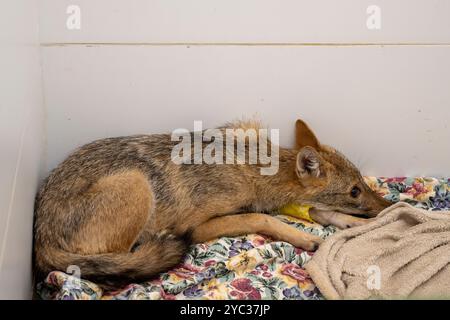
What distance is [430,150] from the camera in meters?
4.20

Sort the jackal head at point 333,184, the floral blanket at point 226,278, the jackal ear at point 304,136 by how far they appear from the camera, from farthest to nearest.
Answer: the jackal ear at point 304,136 → the jackal head at point 333,184 → the floral blanket at point 226,278

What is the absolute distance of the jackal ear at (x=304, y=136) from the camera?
3.79 metres


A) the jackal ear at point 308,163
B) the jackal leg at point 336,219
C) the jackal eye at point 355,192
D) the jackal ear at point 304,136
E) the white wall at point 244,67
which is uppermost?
the white wall at point 244,67

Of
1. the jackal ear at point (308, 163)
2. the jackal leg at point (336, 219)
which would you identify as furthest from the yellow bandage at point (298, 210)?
A: the jackal ear at point (308, 163)

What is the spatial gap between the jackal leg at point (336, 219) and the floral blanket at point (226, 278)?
90 mm

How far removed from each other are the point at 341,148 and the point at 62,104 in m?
1.94


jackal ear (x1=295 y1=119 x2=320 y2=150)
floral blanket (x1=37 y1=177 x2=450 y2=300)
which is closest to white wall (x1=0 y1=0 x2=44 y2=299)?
floral blanket (x1=37 y1=177 x2=450 y2=300)

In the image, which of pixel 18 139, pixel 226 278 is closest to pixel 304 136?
pixel 226 278

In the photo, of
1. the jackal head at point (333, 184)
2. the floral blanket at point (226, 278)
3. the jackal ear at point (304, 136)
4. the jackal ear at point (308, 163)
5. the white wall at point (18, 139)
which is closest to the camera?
the white wall at point (18, 139)

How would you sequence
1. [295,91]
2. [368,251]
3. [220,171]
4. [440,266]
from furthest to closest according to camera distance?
[295,91], [220,171], [368,251], [440,266]

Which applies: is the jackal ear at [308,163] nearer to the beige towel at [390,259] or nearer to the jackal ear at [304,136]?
the jackal ear at [304,136]

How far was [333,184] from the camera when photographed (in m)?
3.70
